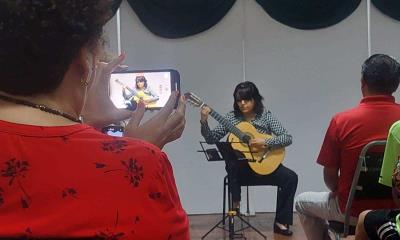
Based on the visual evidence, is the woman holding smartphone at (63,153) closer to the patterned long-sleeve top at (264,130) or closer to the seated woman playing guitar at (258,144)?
the seated woman playing guitar at (258,144)

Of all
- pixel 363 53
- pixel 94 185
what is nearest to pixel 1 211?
pixel 94 185

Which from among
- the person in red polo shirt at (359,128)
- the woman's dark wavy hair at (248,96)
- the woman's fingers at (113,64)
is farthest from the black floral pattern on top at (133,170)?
the woman's dark wavy hair at (248,96)

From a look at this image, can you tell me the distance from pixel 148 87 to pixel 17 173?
1.58 meters

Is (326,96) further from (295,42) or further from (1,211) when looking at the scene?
(1,211)

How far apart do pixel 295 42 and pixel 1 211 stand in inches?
211

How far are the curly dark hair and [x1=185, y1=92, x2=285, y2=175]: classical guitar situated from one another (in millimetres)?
3864

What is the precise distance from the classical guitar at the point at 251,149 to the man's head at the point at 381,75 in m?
2.09

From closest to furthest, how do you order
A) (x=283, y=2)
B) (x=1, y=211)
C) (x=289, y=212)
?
(x=1, y=211), (x=289, y=212), (x=283, y=2)

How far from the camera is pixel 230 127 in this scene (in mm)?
4801

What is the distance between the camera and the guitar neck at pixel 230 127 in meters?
4.71

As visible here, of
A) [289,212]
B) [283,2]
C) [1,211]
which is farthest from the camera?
[283,2]

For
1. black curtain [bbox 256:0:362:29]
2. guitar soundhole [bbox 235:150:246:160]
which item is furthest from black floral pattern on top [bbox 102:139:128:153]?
black curtain [bbox 256:0:362:29]

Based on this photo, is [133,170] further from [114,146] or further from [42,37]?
[42,37]

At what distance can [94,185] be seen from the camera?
774 millimetres
